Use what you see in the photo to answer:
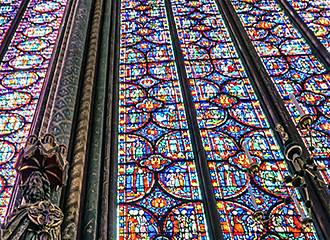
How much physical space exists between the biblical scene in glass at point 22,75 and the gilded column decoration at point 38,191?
1658mm

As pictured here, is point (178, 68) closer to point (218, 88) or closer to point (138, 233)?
point (218, 88)

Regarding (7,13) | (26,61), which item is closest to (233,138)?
(26,61)

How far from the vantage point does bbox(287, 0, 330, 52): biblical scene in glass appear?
10172 mm

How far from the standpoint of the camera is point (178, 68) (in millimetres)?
9492

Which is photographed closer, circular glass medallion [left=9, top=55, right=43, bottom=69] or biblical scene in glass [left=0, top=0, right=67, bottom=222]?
biblical scene in glass [left=0, top=0, right=67, bottom=222]

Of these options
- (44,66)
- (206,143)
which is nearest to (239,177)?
(206,143)

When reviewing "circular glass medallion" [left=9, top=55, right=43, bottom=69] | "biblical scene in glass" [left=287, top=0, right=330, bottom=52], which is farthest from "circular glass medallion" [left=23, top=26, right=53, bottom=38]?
"biblical scene in glass" [left=287, top=0, right=330, bottom=52]

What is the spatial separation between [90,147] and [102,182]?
0.58 m

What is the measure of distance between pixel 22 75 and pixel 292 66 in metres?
4.86

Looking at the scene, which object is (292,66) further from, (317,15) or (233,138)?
(233,138)

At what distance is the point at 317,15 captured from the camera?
35.7 ft

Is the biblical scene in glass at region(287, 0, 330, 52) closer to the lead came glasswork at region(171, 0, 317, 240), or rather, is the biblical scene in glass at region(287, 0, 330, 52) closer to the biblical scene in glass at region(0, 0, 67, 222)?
the lead came glasswork at region(171, 0, 317, 240)

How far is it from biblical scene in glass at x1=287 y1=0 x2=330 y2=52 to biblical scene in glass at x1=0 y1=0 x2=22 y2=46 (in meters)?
5.96

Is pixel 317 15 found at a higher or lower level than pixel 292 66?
higher
